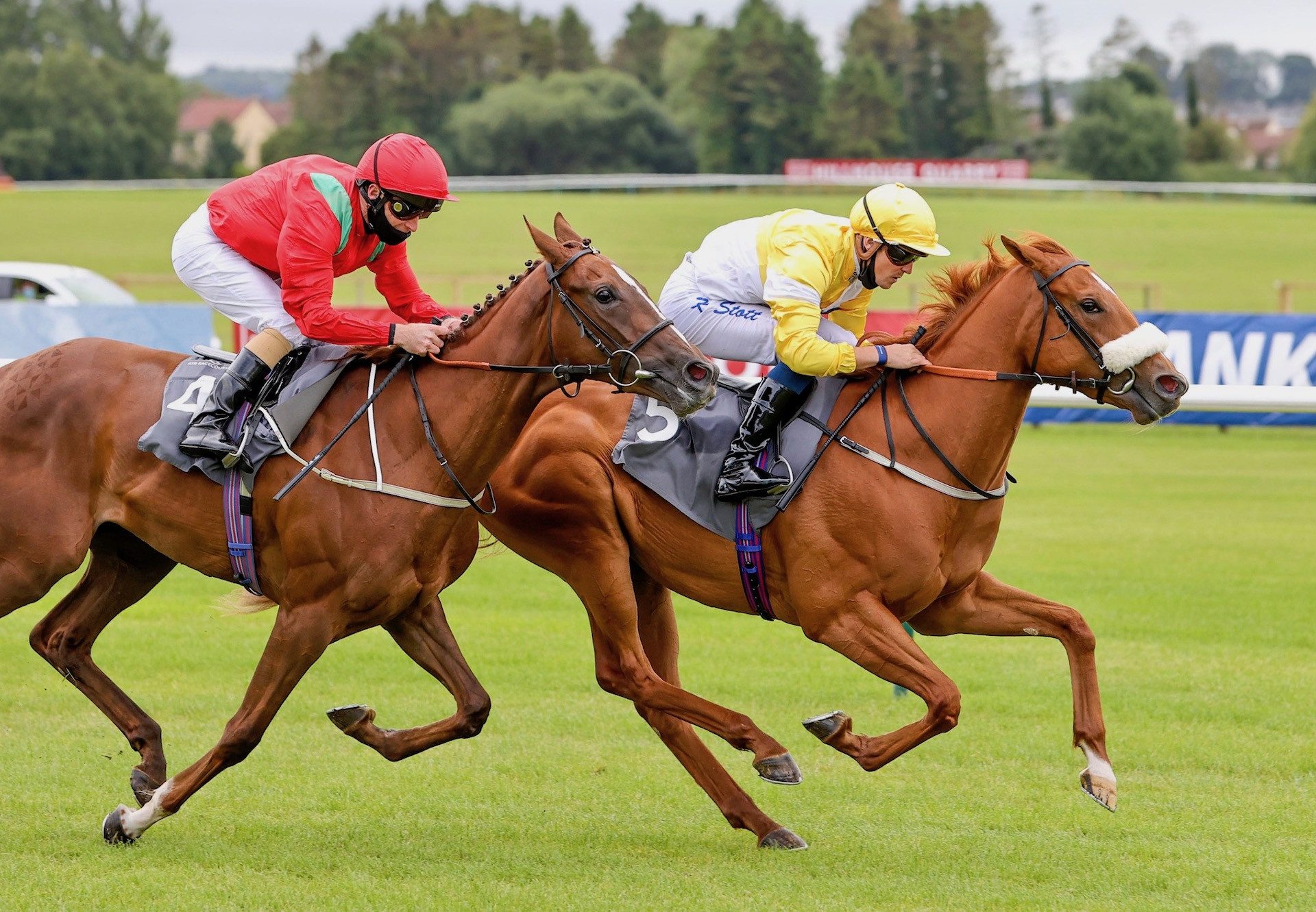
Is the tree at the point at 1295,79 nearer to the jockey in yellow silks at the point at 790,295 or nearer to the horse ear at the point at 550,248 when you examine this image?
the jockey in yellow silks at the point at 790,295

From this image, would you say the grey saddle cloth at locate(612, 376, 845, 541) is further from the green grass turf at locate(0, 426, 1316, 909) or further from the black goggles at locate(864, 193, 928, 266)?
the green grass turf at locate(0, 426, 1316, 909)

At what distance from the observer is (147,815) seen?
15.6 feet

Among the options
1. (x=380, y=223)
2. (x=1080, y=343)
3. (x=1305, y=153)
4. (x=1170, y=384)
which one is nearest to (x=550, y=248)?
(x=380, y=223)

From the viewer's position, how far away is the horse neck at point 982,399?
198 inches

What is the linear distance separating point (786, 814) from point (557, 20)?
9690 cm

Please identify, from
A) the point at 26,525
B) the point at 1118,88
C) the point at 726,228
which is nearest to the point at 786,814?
the point at 726,228

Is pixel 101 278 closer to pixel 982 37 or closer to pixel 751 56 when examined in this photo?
pixel 751 56

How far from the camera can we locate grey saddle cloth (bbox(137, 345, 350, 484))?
16.2ft

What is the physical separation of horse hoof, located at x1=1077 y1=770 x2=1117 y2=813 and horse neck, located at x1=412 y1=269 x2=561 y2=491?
2.03 m

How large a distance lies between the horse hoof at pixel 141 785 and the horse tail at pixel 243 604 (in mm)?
588

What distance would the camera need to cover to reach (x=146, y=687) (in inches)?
277

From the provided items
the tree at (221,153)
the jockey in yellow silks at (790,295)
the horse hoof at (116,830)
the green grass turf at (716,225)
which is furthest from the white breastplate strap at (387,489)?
the tree at (221,153)

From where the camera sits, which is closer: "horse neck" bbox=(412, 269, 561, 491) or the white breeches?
"horse neck" bbox=(412, 269, 561, 491)

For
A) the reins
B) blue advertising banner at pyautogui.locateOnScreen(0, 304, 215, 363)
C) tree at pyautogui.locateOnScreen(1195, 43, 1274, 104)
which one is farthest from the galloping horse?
tree at pyautogui.locateOnScreen(1195, 43, 1274, 104)
